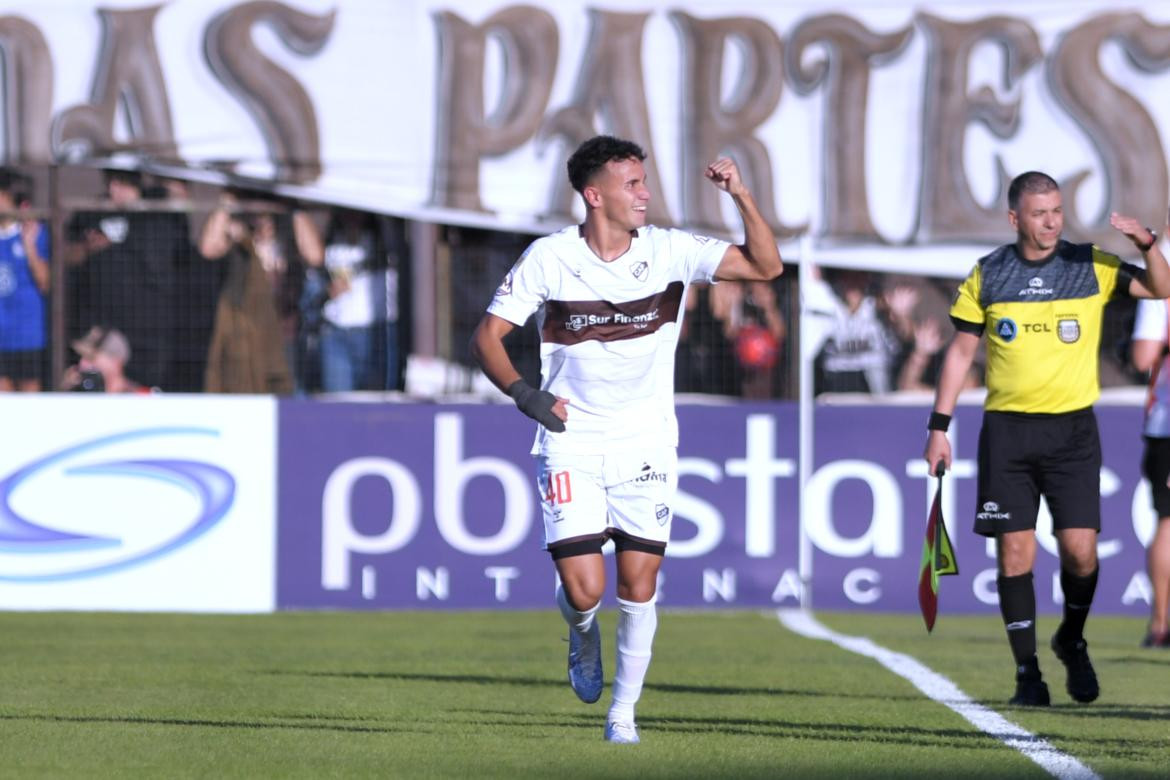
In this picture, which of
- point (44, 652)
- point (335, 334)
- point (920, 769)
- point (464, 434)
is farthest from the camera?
point (335, 334)

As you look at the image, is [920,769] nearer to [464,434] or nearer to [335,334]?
[464,434]

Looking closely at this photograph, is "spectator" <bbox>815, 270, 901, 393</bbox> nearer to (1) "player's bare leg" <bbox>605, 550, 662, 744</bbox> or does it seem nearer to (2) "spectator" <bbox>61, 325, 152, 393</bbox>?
(2) "spectator" <bbox>61, 325, 152, 393</bbox>

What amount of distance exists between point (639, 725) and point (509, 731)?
0.53 meters

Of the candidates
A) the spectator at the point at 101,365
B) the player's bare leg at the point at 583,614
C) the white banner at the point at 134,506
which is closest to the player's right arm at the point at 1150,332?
the player's bare leg at the point at 583,614

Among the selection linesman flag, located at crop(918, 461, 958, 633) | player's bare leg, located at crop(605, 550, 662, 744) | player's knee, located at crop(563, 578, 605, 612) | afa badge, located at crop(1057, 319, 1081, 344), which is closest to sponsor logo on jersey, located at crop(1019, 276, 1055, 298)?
afa badge, located at crop(1057, 319, 1081, 344)

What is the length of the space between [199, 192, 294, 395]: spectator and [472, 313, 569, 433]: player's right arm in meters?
9.84

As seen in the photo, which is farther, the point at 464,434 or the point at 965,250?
the point at 965,250

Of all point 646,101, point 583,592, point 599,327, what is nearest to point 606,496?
point 583,592

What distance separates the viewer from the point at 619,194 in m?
8.48

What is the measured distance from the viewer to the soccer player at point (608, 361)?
853cm

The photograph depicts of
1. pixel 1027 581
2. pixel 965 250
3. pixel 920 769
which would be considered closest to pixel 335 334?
pixel 965 250

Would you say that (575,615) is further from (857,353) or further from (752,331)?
(857,353)

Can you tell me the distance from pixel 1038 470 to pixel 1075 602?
58 cm

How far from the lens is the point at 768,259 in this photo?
8.48m
